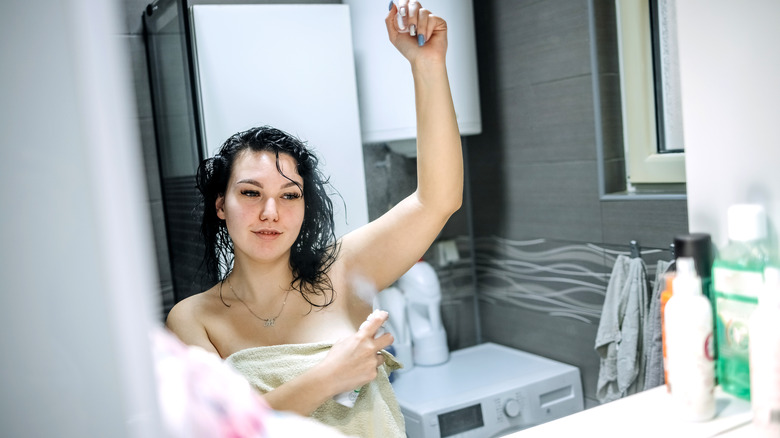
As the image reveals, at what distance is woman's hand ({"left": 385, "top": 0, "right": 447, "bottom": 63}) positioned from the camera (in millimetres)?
821

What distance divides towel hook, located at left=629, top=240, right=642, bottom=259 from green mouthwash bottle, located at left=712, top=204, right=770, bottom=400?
60 cm

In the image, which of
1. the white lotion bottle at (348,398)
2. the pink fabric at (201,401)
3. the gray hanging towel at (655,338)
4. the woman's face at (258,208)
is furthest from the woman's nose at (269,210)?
the gray hanging towel at (655,338)

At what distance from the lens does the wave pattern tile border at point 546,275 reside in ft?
4.54

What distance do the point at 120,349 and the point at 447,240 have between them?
1061mm

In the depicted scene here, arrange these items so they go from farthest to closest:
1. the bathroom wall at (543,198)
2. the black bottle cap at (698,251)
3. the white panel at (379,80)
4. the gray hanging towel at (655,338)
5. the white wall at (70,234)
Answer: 1. the bathroom wall at (543,198)
2. the gray hanging towel at (655,338)
3. the white panel at (379,80)
4. the black bottle cap at (698,251)
5. the white wall at (70,234)

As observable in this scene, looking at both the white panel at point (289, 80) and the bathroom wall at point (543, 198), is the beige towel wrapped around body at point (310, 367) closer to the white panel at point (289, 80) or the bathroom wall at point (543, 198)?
the white panel at point (289, 80)

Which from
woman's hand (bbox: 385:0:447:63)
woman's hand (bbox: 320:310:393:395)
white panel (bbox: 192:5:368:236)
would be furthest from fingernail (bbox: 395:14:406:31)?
woman's hand (bbox: 320:310:393:395)

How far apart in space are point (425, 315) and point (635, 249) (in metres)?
0.44

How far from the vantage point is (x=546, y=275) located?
147 centimetres

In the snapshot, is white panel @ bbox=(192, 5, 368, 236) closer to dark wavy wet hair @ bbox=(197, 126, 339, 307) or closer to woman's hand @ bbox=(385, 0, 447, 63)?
dark wavy wet hair @ bbox=(197, 126, 339, 307)

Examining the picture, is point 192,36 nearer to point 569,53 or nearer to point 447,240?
point 447,240

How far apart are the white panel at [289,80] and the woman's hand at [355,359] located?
0.15 m

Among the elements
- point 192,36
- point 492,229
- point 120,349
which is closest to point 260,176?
point 192,36

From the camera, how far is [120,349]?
0.33 meters
